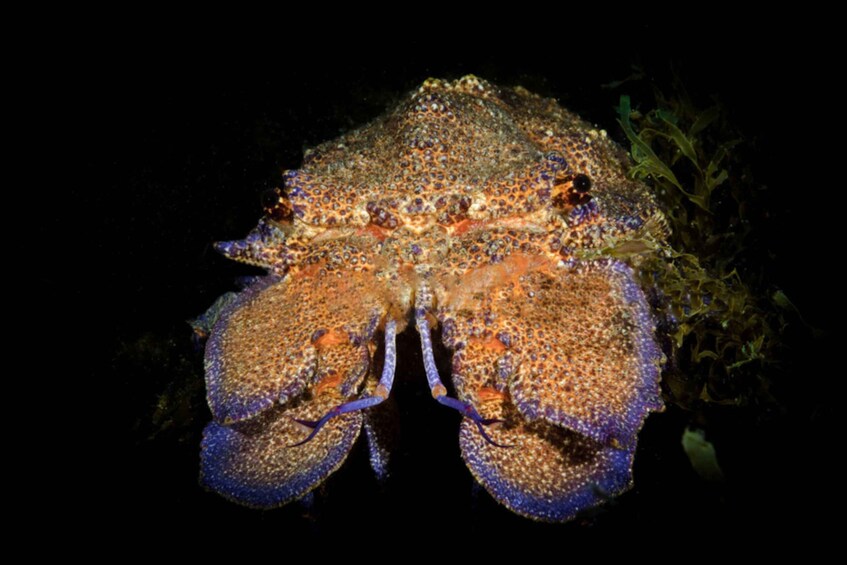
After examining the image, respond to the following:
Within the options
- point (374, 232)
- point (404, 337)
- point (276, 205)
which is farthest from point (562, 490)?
point (276, 205)

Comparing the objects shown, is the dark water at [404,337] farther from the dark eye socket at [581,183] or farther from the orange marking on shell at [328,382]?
the dark eye socket at [581,183]

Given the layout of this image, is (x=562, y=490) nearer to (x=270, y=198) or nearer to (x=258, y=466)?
(x=258, y=466)

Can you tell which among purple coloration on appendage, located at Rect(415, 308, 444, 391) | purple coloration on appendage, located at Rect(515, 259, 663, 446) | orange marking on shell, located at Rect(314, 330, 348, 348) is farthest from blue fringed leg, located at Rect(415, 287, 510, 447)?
orange marking on shell, located at Rect(314, 330, 348, 348)

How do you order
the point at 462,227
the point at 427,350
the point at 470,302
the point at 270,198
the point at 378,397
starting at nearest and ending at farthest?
the point at 378,397 → the point at 427,350 → the point at 470,302 → the point at 462,227 → the point at 270,198

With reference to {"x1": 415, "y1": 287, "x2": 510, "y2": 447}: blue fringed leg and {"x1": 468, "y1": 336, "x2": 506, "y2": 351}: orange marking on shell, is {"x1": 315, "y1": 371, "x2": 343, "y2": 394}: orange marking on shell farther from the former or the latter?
{"x1": 468, "y1": 336, "x2": 506, "y2": 351}: orange marking on shell

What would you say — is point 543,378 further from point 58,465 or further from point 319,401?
point 58,465

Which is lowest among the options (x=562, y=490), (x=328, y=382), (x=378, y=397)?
(x=562, y=490)
